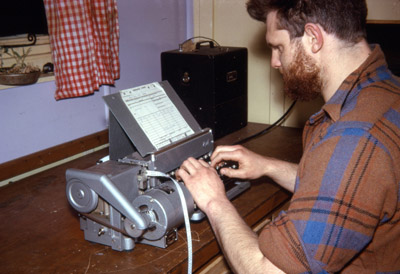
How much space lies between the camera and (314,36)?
1140 millimetres

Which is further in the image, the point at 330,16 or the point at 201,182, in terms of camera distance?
the point at 201,182

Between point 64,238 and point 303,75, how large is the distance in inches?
29.5

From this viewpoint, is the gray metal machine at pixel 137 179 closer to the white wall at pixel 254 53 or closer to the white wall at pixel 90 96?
the white wall at pixel 90 96

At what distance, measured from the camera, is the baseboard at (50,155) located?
68.2 inches

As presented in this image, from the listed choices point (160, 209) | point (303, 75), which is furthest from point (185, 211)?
point (303, 75)

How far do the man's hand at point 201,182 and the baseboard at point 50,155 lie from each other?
0.75 m

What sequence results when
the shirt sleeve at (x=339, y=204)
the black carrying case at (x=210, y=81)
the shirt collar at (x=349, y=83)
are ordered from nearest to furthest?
1. the shirt sleeve at (x=339, y=204)
2. the shirt collar at (x=349, y=83)
3. the black carrying case at (x=210, y=81)

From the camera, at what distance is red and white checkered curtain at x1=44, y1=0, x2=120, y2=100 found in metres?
1.81

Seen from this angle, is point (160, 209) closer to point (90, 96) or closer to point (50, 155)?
point (50, 155)

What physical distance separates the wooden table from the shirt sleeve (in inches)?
13.5

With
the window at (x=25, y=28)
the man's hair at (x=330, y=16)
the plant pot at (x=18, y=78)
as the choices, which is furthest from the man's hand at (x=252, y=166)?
the window at (x=25, y=28)

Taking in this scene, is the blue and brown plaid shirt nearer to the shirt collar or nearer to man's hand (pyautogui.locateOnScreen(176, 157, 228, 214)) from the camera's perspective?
the shirt collar

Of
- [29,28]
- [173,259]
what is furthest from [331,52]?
[29,28]

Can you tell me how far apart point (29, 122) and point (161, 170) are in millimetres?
743
